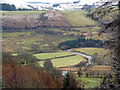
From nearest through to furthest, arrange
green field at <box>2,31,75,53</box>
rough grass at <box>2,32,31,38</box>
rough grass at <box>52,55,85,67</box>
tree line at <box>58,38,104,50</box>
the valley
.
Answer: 1. rough grass at <box>52,55,85,67</box>
2. the valley
3. green field at <box>2,31,75,53</box>
4. tree line at <box>58,38,104,50</box>
5. rough grass at <box>2,32,31,38</box>

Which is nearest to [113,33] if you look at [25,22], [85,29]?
[85,29]

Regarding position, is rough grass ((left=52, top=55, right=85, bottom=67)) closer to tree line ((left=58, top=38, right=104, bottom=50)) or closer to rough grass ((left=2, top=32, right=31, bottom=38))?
tree line ((left=58, top=38, right=104, bottom=50))

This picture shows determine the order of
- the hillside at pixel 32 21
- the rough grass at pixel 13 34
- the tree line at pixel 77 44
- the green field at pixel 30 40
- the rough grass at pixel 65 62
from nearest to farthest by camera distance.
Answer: the rough grass at pixel 65 62 → the green field at pixel 30 40 → the tree line at pixel 77 44 → the rough grass at pixel 13 34 → the hillside at pixel 32 21

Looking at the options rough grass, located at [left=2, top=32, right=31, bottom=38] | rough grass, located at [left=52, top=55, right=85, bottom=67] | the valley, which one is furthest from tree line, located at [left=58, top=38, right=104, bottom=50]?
rough grass, located at [left=2, top=32, right=31, bottom=38]

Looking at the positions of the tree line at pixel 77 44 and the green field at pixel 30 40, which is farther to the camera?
the tree line at pixel 77 44

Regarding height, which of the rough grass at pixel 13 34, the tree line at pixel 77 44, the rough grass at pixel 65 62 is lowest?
the rough grass at pixel 65 62

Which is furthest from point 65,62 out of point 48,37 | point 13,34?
point 13,34

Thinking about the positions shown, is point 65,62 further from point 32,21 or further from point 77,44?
point 32,21

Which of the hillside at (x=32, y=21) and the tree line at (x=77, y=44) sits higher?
the hillside at (x=32, y=21)

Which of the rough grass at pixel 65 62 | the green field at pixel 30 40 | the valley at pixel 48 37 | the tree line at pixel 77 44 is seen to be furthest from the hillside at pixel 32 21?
the rough grass at pixel 65 62

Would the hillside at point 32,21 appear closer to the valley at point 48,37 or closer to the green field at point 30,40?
the valley at point 48,37

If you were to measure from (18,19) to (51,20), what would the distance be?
32.2m

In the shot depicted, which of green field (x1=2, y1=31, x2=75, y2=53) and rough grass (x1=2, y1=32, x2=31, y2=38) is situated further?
rough grass (x1=2, y1=32, x2=31, y2=38)

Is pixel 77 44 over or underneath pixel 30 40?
underneath
